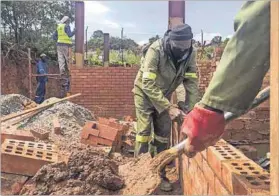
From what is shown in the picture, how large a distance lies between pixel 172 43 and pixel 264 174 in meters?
2.34

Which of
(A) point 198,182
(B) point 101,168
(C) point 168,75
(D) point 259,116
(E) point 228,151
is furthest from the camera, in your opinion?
(D) point 259,116

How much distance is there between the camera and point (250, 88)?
1.30 meters

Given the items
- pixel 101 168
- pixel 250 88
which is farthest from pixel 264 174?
pixel 101 168

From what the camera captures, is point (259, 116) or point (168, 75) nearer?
point (168, 75)

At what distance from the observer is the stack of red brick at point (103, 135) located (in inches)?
239

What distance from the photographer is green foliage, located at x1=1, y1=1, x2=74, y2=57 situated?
1630 cm

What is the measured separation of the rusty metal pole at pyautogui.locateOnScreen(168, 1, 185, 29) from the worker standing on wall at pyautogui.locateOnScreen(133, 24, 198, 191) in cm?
341

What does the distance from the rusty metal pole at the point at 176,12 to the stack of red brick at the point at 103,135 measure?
9.18 feet

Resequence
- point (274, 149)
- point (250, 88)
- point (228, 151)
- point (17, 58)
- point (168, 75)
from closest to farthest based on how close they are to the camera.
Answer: point (274, 149) → point (250, 88) → point (228, 151) → point (168, 75) → point (17, 58)

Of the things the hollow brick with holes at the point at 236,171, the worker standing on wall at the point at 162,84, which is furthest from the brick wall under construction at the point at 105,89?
the hollow brick with holes at the point at 236,171

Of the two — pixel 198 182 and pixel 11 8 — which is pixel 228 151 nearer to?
pixel 198 182

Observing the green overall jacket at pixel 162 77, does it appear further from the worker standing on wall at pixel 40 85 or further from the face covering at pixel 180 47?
the worker standing on wall at pixel 40 85

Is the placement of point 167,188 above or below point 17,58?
below

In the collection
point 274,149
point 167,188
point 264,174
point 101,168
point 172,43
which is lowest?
point 167,188
